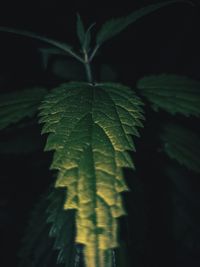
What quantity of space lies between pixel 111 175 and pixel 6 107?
690 millimetres

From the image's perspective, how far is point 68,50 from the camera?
1.22 metres

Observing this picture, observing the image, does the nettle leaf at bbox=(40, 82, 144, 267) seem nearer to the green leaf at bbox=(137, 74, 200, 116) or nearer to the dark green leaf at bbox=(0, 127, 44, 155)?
the green leaf at bbox=(137, 74, 200, 116)

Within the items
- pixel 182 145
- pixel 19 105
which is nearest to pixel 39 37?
pixel 19 105

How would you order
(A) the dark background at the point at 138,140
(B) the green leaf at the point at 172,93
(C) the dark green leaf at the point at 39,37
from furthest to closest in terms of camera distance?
1. (A) the dark background at the point at 138,140
2. (B) the green leaf at the point at 172,93
3. (C) the dark green leaf at the point at 39,37

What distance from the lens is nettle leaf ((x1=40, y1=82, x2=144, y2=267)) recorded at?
55 cm

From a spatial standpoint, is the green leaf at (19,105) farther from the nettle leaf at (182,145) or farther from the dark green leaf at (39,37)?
the nettle leaf at (182,145)

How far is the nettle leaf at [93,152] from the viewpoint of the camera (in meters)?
0.55

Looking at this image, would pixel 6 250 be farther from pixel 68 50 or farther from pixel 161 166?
pixel 68 50

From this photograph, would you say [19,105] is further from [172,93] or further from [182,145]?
[182,145]

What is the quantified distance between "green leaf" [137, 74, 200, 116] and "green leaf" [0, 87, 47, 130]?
1.55ft

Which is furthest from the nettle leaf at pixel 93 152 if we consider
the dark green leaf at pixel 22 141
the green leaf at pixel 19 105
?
the dark green leaf at pixel 22 141

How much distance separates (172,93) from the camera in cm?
120

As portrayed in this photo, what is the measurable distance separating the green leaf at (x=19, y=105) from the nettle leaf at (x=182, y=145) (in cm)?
64

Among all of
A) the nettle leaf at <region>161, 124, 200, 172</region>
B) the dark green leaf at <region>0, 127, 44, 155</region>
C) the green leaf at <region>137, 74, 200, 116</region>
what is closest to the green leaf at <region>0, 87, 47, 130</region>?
the dark green leaf at <region>0, 127, 44, 155</region>
